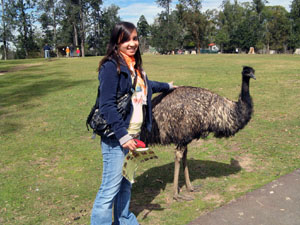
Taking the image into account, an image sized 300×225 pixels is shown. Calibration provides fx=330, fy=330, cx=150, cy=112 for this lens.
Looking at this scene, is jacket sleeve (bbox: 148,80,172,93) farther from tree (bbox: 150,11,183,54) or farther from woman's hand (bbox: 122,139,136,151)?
tree (bbox: 150,11,183,54)

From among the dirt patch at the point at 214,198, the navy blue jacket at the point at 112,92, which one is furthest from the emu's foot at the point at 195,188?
the navy blue jacket at the point at 112,92

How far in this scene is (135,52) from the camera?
3.57 meters

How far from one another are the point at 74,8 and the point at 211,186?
62.1 m

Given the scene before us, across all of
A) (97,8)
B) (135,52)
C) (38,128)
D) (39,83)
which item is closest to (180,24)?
(97,8)

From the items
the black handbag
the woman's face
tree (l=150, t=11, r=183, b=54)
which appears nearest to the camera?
the black handbag

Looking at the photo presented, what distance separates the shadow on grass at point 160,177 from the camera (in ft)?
16.5

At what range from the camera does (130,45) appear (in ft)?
11.3

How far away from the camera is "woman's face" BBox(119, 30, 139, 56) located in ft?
11.2

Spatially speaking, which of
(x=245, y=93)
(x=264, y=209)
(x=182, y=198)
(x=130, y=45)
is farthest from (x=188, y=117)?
(x=130, y=45)

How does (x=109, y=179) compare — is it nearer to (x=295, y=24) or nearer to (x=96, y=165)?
(x=96, y=165)

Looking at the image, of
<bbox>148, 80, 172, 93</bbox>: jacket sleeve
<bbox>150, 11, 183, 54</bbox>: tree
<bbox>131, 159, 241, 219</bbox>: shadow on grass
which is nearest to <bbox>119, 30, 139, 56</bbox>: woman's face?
<bbox>148, 80, 172, 93</bbox>: jacket sleeve

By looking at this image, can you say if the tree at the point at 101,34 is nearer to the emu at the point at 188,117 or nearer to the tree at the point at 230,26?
the tree at the point at 230,26

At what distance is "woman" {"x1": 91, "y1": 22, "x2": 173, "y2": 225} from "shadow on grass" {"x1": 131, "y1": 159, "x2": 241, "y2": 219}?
1378 millimetres

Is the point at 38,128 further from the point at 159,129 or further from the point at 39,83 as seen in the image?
the point at 39,83
